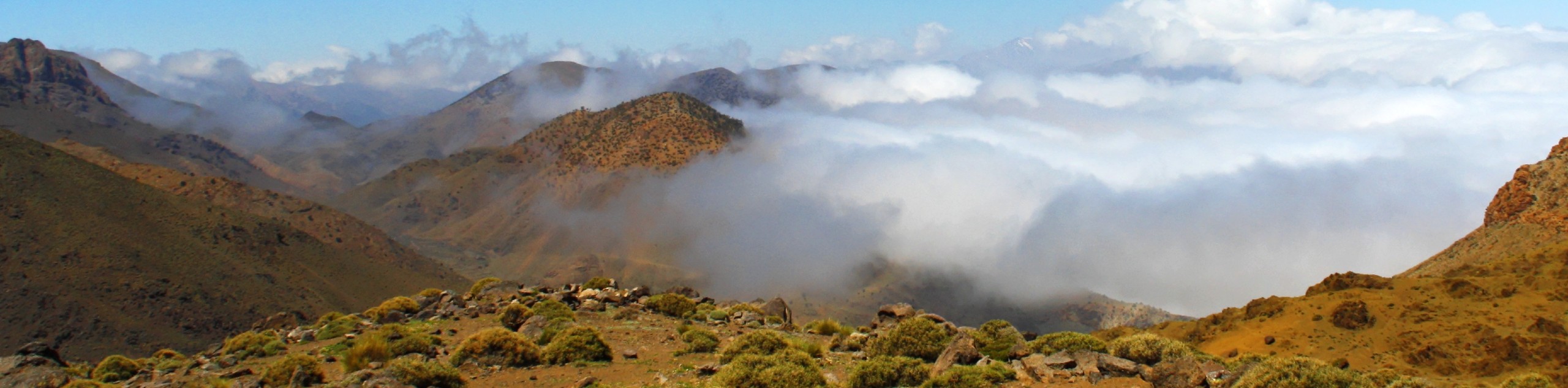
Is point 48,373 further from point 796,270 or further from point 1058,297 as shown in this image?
point 1058,297

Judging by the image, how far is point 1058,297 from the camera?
180 meters

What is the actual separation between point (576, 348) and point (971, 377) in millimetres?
10345

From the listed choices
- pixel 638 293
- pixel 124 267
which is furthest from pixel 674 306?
pixel 124 267

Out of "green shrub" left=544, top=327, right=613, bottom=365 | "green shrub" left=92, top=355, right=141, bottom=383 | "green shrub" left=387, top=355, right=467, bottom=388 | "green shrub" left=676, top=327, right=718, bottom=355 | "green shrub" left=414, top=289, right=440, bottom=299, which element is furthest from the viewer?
"green shrub" left=414, top=289, right=440, bottom=299

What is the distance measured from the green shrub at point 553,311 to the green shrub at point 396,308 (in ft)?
17.4

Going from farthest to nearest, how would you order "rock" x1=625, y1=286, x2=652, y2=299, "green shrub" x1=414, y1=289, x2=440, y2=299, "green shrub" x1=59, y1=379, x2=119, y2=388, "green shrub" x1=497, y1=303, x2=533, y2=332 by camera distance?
"green shrub" x1=414, y1=289, x2=440, y2=299 < "rock" x1=625, y1=286, x2=652, y2=299 < "green shrub" x1=497, y1=303, x2=533, y2=332 < "green shrub" x1=59, y1=379, x2=119, y2=388

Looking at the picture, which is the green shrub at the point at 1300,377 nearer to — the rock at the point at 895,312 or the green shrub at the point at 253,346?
the rock at the point at 895,312

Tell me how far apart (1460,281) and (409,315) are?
44.7m

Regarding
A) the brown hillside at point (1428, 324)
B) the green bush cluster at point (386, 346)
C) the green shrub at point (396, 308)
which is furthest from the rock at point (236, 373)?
the brown hillside at point (1428, 324)

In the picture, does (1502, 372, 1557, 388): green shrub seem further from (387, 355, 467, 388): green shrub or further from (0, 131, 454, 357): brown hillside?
(0, 131, 454, 357): brown hillside

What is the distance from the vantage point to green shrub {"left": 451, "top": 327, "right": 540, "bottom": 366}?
22797 millimetres

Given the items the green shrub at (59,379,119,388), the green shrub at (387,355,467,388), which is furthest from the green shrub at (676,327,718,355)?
the green shrub at (59,379,119,388)

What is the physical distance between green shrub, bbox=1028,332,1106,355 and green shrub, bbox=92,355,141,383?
23.4 meters

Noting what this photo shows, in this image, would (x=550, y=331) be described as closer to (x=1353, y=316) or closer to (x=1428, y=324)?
(x=1353, y=316)
